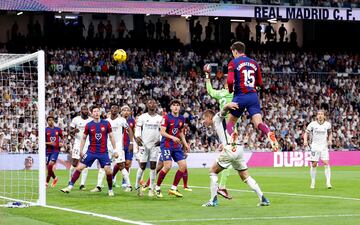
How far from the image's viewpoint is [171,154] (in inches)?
812

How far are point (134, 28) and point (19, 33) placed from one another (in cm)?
780

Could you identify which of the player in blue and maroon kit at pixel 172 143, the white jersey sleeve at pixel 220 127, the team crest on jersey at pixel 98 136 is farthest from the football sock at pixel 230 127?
the team crest on jersey at pixel 98 136

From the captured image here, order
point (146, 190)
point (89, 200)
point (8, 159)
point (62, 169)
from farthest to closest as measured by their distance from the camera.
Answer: point (62, 169) < point (8, 159) < point (146, 190) < point (89, 200)

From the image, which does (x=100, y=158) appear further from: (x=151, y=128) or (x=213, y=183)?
(x=213, y=183)

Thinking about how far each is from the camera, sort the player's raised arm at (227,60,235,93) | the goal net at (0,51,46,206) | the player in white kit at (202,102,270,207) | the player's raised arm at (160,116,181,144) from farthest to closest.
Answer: the player's raised arm at (160,116,181,144), the goal net at (0,51,46,206), the player in white kit at (202,102,270,207), the player's raised arm at (227,60,235,93)

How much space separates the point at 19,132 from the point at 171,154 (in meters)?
9.40

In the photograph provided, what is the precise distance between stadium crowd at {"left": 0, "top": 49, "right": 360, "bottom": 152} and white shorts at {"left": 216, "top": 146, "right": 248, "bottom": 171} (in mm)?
24667

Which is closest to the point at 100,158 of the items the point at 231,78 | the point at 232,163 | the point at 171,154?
the point at 171,154

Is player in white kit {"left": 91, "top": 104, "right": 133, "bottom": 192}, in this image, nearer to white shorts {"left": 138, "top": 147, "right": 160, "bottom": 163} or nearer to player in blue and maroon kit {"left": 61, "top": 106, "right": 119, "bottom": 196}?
white shorts {"left": 138, "top": 147, "right": 160, "bottom": 163}

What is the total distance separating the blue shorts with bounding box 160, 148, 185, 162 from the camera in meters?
20.5

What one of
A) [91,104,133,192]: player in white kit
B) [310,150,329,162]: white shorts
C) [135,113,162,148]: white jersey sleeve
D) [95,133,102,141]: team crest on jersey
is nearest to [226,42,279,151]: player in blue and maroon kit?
[135,113,162,148]: white jersey sleeve

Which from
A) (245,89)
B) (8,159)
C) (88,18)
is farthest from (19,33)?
(245,89)

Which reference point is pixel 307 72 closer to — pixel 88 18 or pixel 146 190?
pixel 88 18

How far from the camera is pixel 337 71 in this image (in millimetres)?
56250
